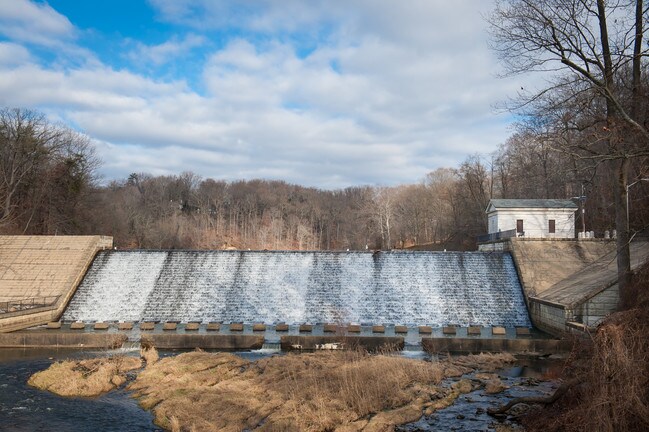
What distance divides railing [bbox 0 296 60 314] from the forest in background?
1120cm

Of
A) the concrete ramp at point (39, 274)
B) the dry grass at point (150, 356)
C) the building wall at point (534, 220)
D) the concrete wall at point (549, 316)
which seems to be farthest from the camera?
the building wall at point (534, 220)

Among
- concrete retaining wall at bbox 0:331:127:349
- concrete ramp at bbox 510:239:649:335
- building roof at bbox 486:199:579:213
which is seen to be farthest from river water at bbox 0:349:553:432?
building roof at bbox 486:199:579:213

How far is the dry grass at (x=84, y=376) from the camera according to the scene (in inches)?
481

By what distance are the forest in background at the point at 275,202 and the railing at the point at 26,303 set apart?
11.2 m

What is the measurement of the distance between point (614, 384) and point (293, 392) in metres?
6.58

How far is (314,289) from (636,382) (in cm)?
1690

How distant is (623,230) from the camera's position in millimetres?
15305

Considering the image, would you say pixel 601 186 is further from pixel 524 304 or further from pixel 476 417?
pixel 476 417

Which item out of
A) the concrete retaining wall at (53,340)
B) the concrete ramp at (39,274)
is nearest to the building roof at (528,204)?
the concrete retaining wall at (53,340)

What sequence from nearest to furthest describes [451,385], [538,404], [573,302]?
1. [538,404]
2. [451,385]
3. [573,302]

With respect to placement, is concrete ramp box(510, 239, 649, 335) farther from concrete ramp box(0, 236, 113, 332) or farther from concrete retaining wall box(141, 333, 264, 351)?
concrete ramp box(0, 236, 113, 332)

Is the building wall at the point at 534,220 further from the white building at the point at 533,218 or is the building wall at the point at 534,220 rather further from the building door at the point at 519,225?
the building door at the point at 519,225

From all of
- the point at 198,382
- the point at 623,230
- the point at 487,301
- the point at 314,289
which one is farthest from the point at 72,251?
the point at 623,230

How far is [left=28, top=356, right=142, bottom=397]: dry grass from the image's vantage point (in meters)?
12.2
